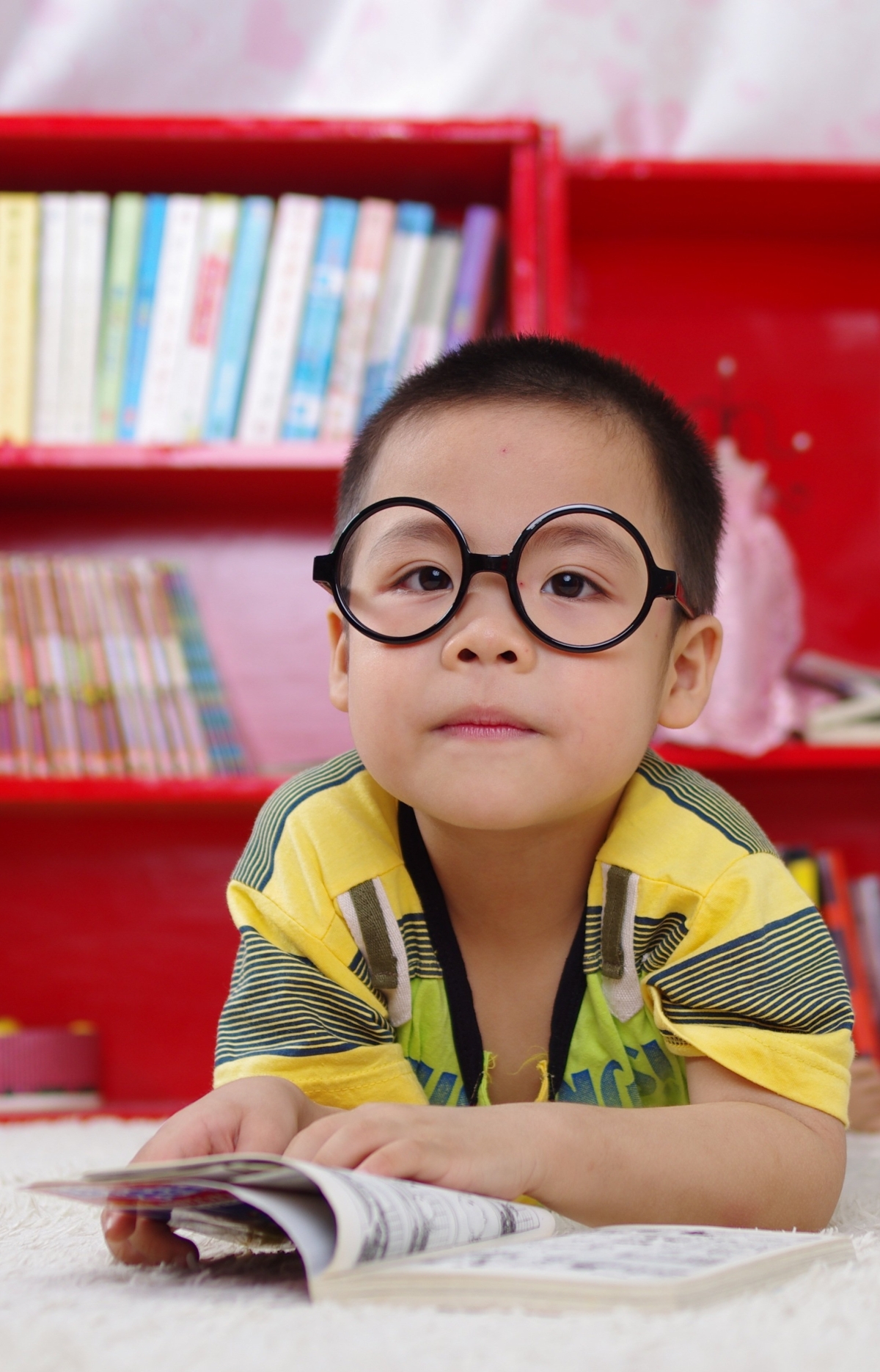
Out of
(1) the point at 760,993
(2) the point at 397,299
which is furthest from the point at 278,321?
(1) the point at 760,993

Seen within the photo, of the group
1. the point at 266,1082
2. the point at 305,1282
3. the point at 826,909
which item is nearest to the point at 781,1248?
the point at 305,1282

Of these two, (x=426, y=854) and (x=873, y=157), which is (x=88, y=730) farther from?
(x=873, y=157)

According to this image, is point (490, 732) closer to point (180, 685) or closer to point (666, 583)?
point (666, 583)

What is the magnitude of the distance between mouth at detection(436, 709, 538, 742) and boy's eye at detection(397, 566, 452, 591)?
95 mm

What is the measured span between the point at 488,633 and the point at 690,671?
257mm

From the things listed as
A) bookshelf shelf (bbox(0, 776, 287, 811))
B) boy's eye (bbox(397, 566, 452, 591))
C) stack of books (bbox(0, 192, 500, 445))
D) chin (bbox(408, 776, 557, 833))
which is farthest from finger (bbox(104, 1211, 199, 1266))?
stack of books (bbox(0, 192, 500, 445))

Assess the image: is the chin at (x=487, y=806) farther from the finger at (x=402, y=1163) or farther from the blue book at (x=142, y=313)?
the blue book at (x=142, y=313)

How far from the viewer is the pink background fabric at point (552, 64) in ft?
6.73

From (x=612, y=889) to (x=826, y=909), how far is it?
1006 millimetres

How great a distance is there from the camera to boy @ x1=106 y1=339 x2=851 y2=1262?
836 mm

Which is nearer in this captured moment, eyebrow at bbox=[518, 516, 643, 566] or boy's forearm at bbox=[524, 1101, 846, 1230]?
boy's forearm at bbox=[524, 1101, 846, 1230]

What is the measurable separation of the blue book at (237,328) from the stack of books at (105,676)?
0.26 m

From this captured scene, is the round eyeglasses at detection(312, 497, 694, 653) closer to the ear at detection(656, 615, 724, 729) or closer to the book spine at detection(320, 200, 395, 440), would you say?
the ear at detection(656, 615, 724, 729)

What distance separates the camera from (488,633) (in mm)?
875
